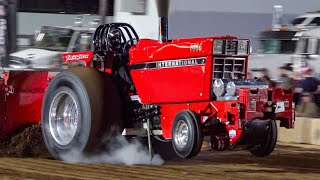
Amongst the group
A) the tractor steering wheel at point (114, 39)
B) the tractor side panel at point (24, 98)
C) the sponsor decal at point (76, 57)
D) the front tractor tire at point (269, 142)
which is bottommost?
the front tractor tire at point (269, 142)

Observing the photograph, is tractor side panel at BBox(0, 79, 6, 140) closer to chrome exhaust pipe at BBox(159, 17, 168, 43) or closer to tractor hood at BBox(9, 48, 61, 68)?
chrome exhaust pipe at BBox(159, 17, 168, 43)

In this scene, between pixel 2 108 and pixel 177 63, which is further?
pixel 2 108

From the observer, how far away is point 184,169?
8266 mm

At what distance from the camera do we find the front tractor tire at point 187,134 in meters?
7.55

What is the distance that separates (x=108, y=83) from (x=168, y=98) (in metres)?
0.67

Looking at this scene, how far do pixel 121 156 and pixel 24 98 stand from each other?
145 cm

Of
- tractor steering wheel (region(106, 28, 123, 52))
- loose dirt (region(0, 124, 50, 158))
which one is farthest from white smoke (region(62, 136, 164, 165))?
tractor steering wheel (region(106, 28, 123, 52))

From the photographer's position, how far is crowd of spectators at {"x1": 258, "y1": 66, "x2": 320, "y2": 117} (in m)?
13.9

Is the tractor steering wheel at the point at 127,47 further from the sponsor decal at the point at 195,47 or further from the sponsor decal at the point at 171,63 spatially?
the sponsor decal at the point at 195,47

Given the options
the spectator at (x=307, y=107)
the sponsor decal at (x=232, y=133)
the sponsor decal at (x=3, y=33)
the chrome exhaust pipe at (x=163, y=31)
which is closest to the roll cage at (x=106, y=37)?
the chrome exhaust pipe at (x=163, y=31)

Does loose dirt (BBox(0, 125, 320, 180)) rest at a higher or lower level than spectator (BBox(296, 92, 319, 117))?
lower

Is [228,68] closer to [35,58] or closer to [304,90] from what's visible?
[304,90]

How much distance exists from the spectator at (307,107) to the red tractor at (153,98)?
17.6 ft

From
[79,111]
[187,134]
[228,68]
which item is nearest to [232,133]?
[187,134]
